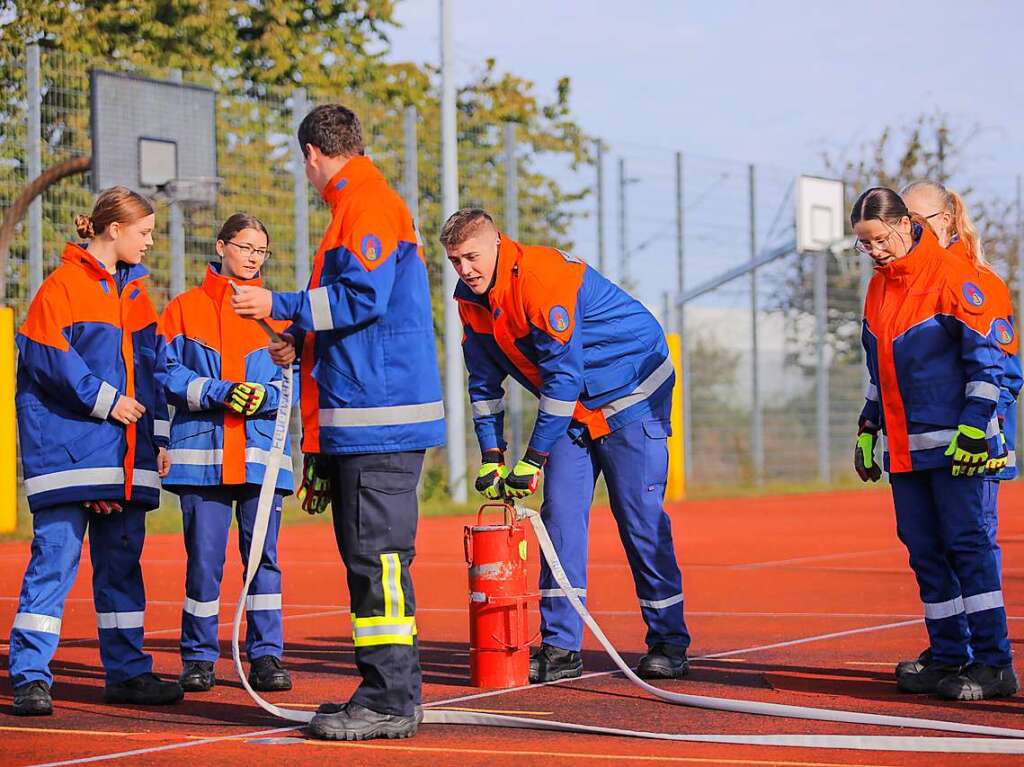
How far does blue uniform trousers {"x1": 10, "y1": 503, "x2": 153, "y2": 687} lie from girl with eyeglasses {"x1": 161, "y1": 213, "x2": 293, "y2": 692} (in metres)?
0.38

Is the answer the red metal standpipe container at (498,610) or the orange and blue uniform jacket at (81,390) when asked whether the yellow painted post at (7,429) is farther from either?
the red metal standpipe container at (498,610)

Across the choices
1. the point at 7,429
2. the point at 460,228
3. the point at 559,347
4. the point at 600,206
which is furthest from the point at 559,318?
the point at 600,206

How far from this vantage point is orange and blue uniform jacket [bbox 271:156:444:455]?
5.77 meters

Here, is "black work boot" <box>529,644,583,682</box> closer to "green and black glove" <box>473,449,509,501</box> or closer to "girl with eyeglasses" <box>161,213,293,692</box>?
"green and black glove" <box>473,449,509,501</box>

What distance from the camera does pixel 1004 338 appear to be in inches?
264

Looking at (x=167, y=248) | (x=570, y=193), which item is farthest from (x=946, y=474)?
(x=570, y=193)

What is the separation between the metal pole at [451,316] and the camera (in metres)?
20.6

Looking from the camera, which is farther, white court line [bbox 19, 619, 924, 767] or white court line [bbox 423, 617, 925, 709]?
white court line [bbox 423, 617, 925, 709]

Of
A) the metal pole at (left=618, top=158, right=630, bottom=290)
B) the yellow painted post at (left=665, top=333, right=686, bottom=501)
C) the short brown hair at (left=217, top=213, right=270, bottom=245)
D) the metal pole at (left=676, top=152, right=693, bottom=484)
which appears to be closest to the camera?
the short brown hair at (left=217, top=213, right=270, bottom=245)

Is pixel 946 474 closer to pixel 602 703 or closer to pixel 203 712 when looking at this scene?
pixel 602 703

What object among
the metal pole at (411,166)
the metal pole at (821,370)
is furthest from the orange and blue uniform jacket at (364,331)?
the metal pole at (821,370)

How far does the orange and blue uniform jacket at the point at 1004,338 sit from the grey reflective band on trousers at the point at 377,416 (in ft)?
7.72

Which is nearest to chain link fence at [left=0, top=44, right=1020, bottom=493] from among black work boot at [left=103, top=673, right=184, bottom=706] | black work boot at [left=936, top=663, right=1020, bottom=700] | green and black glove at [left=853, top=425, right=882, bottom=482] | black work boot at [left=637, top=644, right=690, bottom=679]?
black work boot at [left=103, top=673, right=184, bottom=706]

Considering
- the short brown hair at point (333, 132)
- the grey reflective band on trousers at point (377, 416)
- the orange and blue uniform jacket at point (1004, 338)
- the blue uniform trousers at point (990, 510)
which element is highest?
the short brown hair at point (333, 132)
